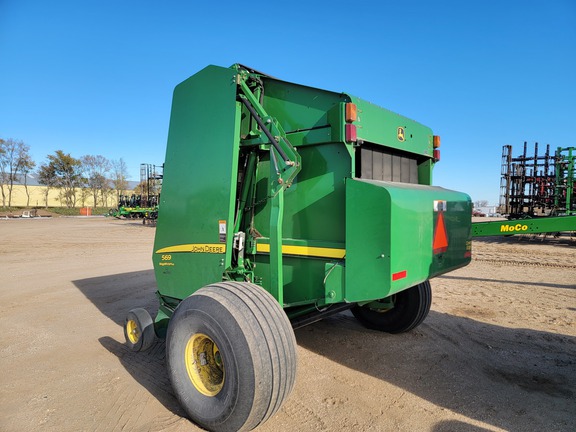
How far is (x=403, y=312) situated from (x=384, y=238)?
2225 mm

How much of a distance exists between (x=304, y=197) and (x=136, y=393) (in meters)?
2.25

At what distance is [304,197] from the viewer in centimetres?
322

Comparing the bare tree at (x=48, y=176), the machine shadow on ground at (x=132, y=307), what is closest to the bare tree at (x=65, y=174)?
the bare tree at (x=48, y=176)

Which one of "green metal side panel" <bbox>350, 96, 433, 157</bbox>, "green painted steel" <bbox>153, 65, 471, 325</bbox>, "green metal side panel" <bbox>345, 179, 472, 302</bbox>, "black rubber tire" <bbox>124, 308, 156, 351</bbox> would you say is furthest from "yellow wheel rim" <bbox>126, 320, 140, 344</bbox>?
"green metal side panel" <bbox>350, 96, 433, 157</bbox>

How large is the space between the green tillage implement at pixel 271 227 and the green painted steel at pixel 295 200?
11 millimetres

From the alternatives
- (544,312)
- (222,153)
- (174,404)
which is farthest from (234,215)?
(544,312)

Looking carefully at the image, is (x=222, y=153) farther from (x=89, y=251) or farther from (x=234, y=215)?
(x=89, y=251)

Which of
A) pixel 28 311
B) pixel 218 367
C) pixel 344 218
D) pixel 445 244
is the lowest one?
pixel 28 311

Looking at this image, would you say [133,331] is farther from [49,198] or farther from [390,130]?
[49,198]

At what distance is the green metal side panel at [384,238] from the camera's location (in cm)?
266

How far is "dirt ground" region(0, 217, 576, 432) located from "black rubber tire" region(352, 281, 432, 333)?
0.16 metres

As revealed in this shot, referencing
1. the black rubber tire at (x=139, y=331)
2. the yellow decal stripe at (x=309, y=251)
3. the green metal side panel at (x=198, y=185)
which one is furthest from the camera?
the black rubber tire at (x=139, y=331)

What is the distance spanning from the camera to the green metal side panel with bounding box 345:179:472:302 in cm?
266

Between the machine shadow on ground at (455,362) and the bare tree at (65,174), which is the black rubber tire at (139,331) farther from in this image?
the bare tree at (65,174)
